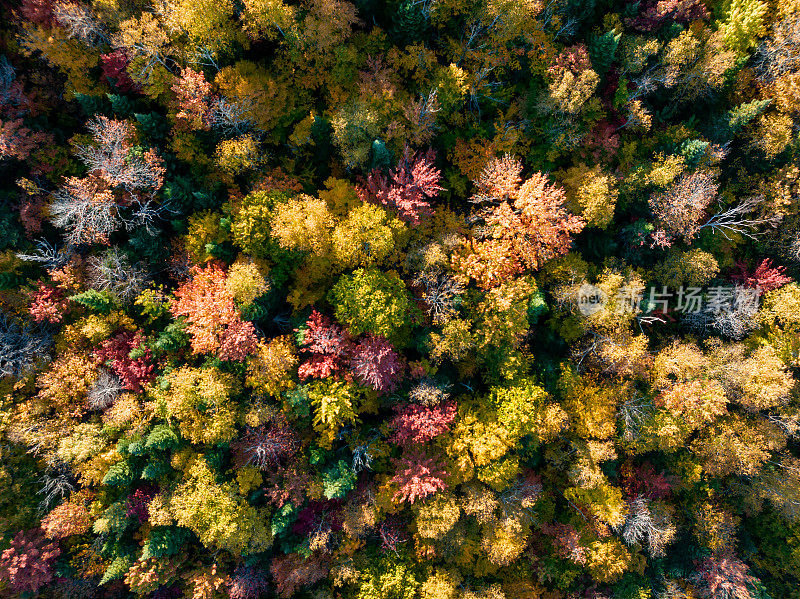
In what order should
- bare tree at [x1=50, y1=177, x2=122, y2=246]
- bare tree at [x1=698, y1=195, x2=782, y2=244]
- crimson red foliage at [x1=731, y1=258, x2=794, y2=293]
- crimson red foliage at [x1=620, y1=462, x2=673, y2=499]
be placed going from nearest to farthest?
bare tree at [x1=50, y1=177, x2=122, y2=246], bare tree at [x1=698, y1=195, x2=782, y2=244], crimson red foliage at [x1=731, y1=258, x2=794, y2=293], crimson red foliage at [x1=620, y1=462, x2=673, y2=499]

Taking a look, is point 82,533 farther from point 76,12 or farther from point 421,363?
point 76,12

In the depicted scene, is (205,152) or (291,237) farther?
(205,152)

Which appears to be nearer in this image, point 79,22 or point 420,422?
point 79,22

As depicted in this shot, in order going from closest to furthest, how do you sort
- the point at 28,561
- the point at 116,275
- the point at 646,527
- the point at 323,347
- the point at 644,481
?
the point at 323,347
the point at 28,561
the point at 116,275
the point at 646,527
the point at 644,481

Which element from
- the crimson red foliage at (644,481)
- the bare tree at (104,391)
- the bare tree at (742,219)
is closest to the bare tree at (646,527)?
the crimson red foliage at (644,481)

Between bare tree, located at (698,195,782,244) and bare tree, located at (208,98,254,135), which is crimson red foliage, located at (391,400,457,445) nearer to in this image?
bare tree, located at (208,98,254,135)

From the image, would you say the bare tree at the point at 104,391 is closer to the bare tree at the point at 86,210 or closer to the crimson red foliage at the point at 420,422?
the bare tree at the point at 86,210

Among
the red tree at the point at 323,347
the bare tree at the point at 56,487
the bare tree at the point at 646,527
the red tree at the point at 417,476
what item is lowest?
the bare tree at the point at 646,527

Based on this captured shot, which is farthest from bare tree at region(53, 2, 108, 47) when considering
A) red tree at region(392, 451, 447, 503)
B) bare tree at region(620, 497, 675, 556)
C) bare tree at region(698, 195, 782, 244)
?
bare tree at region(620, 497, 675, 556)

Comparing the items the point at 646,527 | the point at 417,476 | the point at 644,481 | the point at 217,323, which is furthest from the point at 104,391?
the point at 644,481

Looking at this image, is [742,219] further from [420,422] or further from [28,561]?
[28,561]

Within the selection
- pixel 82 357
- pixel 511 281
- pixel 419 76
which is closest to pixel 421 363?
pixel 511 281
